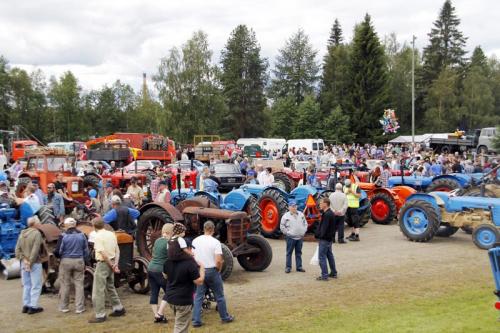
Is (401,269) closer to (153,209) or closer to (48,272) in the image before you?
(153,209)

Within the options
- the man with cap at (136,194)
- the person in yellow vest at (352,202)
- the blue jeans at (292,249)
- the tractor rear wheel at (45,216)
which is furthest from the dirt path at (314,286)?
the man with cap at (136,194)

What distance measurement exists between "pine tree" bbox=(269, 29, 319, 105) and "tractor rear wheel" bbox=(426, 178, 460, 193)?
4877cm

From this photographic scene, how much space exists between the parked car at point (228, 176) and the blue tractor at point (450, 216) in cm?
988

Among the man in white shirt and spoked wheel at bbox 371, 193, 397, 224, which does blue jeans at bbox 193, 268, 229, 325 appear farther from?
spoked wheel at bbox 371, 193, 397, 224

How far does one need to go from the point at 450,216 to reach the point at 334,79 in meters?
51.5

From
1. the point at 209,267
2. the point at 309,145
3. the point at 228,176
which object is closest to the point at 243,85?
the point at 309,145

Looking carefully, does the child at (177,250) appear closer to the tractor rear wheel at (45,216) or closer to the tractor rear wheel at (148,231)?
the tractor rear wheel at (148,231)

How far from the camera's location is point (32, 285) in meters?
7.87

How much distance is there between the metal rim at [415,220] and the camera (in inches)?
499

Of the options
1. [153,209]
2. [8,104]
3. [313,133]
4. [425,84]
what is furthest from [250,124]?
[153,209]

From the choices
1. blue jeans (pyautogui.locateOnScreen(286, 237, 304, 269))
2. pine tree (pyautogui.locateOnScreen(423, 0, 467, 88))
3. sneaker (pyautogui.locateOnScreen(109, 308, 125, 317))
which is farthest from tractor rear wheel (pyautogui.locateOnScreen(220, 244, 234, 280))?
pine tree (pyautogui.locateOnScreen(423, 0, 467, 88))

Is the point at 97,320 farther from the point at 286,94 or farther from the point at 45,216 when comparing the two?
the point at 286,94

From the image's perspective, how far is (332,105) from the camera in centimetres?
6081

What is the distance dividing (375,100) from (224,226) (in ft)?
152
